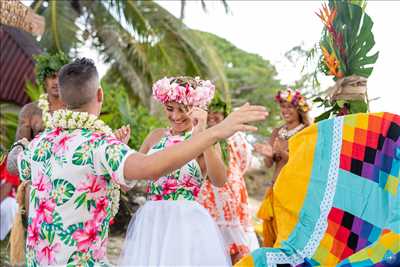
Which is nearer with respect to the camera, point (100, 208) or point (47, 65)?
point (100, 208)

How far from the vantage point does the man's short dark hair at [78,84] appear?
2.81 m

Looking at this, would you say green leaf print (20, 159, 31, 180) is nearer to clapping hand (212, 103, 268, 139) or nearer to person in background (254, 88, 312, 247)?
clapping hand (212, 103, 268, 139)

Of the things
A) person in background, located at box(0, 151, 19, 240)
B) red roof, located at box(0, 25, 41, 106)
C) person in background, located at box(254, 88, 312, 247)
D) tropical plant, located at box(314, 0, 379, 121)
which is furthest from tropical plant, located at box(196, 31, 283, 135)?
tropical plant, located at box(314, 0, 379, 121)

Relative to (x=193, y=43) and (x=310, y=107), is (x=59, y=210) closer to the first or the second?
(x=310, y=107)

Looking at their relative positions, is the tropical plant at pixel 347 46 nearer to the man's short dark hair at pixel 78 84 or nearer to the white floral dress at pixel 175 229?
the white floral dress at pixel 175 229

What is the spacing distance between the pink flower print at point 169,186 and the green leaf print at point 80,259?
161 centimetres

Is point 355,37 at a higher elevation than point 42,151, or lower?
higher

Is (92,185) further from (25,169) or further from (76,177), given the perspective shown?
(25,169)

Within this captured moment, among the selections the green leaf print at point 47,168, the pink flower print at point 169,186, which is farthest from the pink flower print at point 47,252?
the pink flower print at point 169,186

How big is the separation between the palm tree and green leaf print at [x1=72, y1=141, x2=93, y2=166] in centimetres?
1104

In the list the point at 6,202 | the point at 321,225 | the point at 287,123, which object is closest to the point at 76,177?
the point at 321,225

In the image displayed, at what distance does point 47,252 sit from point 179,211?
1.59 meters

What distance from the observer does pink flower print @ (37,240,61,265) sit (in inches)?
107

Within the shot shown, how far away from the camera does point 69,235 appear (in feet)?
8.86
